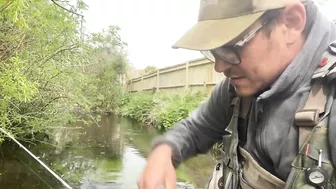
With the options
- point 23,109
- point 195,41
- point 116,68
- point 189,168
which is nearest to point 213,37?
point 195,41

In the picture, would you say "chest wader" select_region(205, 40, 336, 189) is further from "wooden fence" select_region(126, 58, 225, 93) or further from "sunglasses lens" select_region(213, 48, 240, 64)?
"wooden fence" select_region(126, 58, 225, 93)

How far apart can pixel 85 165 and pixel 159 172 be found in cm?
523

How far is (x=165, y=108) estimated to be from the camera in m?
10.9

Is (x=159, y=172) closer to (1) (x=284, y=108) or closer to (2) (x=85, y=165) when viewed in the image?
(1) (x=284, y=108)

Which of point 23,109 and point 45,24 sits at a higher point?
point 45,24

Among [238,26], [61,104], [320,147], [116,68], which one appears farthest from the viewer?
[116,68]

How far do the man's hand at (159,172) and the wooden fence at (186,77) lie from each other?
5521 millimetres

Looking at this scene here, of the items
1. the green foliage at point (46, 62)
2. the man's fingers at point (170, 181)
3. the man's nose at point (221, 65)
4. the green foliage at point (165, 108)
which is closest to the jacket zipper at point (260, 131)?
the man's nose at point (221, 65)

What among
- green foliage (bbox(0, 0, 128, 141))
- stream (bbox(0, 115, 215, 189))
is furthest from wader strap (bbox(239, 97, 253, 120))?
green foliage (bbox(0, 0, 128, 141))

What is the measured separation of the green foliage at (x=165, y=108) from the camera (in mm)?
9241

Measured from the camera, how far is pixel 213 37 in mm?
944

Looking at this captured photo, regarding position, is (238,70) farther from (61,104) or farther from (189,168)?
(61,104)

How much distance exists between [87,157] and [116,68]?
513 inches

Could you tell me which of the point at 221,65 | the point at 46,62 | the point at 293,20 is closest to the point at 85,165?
the point at 46,62
